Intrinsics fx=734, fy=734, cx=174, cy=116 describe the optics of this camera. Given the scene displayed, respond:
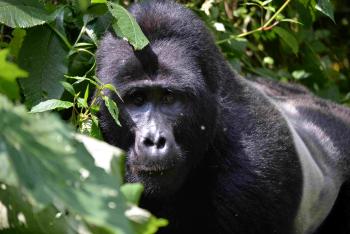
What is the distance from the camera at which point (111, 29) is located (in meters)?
3.48

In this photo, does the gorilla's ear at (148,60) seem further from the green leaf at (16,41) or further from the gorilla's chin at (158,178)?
Answer: the green leaf at (16,41)

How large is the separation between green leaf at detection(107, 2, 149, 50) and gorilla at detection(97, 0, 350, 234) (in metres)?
0.16

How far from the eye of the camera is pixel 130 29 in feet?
10.3

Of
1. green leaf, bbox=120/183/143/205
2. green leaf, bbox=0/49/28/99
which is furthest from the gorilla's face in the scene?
green leaf, bbox=0/49/28/99

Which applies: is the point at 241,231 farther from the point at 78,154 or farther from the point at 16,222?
the point at 78,154

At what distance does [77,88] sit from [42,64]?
21 cm

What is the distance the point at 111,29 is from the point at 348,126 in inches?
75.8

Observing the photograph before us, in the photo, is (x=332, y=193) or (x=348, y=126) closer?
(x=332, y=193)

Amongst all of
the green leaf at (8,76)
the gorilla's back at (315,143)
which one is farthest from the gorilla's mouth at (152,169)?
the green leaf at (8,76)

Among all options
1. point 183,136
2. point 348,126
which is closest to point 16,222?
point 183,136

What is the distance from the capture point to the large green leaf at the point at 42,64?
3.29 meters

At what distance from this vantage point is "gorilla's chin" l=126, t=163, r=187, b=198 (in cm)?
307

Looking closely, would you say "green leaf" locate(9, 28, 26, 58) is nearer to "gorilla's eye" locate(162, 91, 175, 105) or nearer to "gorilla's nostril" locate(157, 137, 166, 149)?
"gorilla's eye" locate(162, 91, 175, 105)

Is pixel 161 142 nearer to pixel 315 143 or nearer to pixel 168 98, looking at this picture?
pixel 168 98
